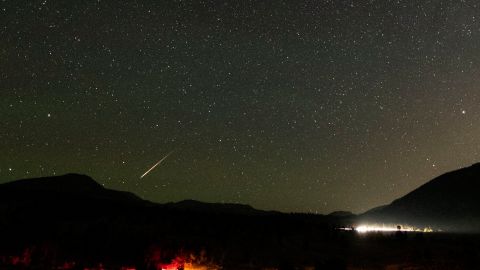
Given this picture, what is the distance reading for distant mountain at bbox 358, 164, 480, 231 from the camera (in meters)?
93.0

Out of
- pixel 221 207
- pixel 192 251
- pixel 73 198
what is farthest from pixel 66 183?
pixel 192 251

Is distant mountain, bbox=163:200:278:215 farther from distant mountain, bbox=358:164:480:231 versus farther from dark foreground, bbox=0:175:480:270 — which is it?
dark foreground, bbox=0:175:480:270

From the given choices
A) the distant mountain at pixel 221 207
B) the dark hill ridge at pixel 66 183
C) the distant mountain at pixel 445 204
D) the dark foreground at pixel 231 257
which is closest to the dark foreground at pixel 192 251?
the dark foreground at pixel 231 257

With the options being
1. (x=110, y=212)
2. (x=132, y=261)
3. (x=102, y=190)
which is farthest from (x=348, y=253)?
(x=102, y=190)

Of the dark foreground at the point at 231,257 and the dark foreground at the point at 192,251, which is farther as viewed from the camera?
the dark foreground at the point at 192,251

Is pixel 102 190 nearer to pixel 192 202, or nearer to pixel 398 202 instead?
pixel 192 202

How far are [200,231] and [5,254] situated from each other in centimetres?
1709

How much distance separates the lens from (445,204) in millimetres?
107938

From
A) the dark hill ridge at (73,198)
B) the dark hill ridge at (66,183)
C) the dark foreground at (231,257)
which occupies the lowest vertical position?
the dark foreground at (231,257)

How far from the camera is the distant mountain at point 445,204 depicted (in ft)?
305

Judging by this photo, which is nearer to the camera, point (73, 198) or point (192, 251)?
point (192, 251)

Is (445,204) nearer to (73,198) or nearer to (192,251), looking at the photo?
(73,198)

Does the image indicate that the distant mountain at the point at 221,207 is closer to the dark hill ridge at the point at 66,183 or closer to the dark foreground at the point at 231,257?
the dark hill ridge at the point at 66,183

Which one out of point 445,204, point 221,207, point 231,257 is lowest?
point 231,257
